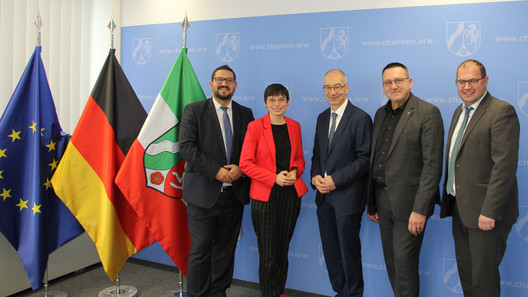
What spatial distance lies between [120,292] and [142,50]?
237 cm

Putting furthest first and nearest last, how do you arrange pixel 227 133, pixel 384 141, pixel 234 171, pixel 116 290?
pixel 116 290, pixel 227 133, pixel 234 171, pixel 384 141

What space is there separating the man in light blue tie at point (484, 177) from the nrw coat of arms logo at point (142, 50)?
290 cm

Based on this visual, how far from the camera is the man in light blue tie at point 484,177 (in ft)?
6.11

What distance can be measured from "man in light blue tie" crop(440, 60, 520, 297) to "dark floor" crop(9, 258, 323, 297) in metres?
1.52

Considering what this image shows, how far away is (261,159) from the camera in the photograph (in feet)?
8.00

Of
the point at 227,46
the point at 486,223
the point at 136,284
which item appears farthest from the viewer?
the point at 227,46

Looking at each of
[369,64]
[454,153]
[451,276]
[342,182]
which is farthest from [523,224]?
[369,64]

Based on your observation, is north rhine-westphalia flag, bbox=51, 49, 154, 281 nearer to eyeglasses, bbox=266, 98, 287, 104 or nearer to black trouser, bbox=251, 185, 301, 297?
black trouser, bbox=251, 185, 301, 297

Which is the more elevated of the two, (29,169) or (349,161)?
(349,161)

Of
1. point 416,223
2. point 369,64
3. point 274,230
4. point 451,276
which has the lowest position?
point 451,276

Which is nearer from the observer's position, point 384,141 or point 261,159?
point 384,141

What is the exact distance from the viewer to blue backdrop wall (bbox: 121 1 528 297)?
2570mm

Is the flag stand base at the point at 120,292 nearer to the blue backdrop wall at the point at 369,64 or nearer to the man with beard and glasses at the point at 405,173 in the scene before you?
the blue backdrop wall at the point at 369,64

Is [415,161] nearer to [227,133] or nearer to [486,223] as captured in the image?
[486,223]
